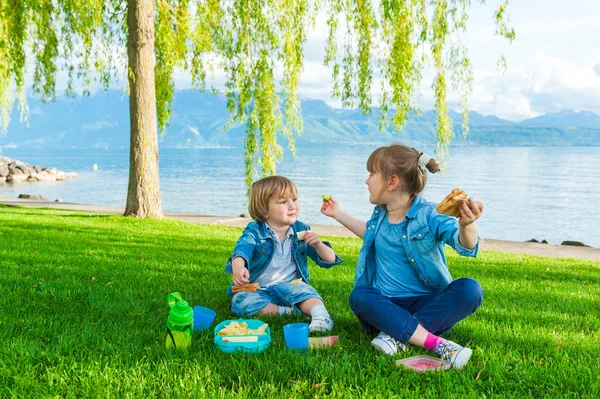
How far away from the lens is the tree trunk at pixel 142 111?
34.5 ft

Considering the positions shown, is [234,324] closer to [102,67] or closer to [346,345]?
[346,345]

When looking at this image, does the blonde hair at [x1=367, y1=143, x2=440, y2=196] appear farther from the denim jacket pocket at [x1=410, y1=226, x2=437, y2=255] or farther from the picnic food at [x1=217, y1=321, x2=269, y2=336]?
the picnic food at [x1=217, y1=321, x2=269, y2=336]

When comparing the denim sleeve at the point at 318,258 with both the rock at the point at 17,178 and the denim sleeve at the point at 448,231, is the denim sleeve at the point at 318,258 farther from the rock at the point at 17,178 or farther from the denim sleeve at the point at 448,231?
the rock at the point at 17,178

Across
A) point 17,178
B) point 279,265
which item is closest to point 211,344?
point 279,265

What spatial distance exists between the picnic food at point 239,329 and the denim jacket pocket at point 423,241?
0.98 m

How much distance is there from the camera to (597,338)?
367cm

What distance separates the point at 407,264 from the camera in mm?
3576

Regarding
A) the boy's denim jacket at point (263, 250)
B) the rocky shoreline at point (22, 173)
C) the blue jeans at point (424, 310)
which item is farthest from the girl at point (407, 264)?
the rocky shoreline at point (22, 173)

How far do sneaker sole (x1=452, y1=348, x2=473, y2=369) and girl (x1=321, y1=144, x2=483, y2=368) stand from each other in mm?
71

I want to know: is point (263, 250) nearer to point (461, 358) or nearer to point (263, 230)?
point (263, 230)

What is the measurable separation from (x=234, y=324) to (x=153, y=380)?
0.70 meters

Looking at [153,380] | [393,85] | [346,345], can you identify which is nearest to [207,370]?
[153,380]

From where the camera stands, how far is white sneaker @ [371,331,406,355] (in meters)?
3.17

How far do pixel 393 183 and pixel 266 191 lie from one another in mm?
929
